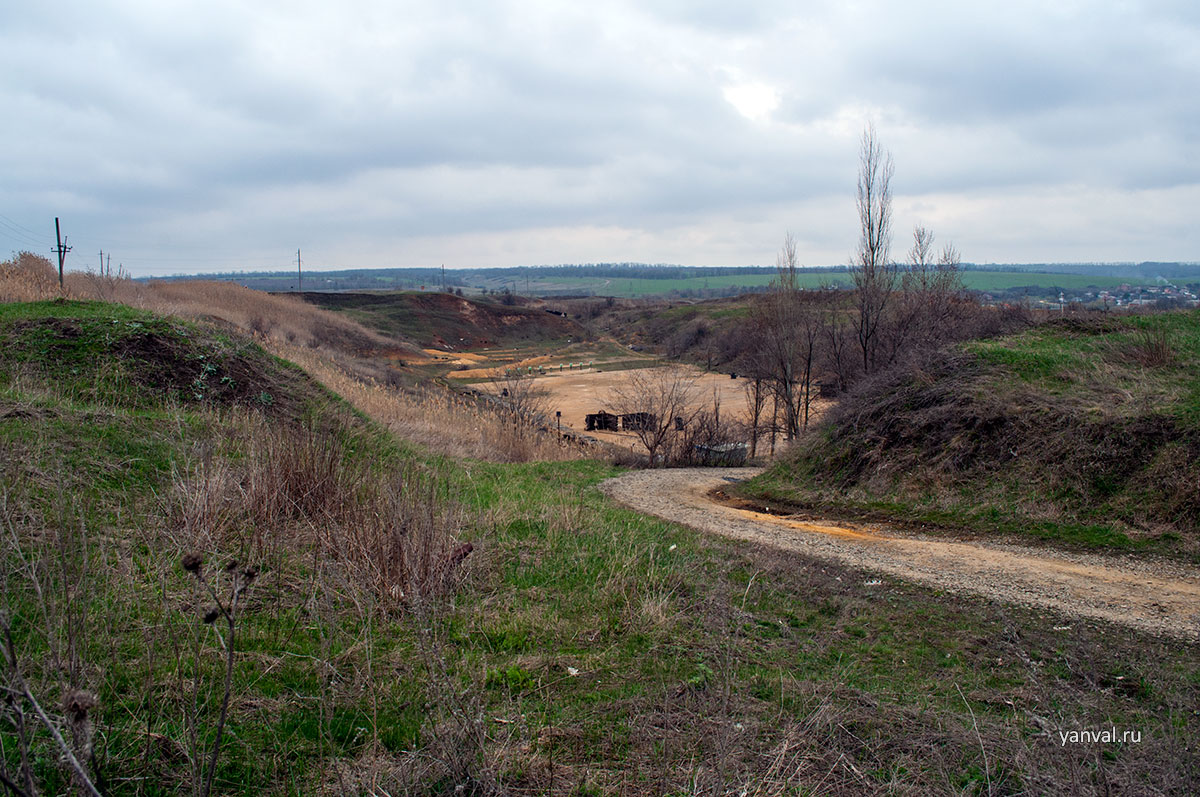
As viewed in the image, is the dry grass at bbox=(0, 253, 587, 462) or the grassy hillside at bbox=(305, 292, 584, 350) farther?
the grassy hillside at bbox=(305, 292, 584, 350)

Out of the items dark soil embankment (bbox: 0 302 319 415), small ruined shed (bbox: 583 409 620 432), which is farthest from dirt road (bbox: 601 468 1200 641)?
small ruined shed (bbox: 583 409 620 432)

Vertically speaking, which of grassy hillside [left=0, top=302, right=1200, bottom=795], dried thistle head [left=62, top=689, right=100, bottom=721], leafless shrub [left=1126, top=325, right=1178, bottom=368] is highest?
leafless shrub [left=1126, top=325, right=1178, bottom=368]

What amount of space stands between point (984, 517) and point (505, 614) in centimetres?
860

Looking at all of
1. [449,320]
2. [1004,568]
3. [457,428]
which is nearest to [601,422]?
[457,428]

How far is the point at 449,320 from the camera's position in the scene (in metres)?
87.0

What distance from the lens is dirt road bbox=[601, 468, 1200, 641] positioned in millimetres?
6848

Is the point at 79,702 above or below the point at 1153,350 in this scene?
below

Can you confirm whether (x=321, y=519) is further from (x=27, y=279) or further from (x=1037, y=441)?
(x=27, y=279)

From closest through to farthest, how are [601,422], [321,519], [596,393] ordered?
[321,519] < [601,422] < [596,393]

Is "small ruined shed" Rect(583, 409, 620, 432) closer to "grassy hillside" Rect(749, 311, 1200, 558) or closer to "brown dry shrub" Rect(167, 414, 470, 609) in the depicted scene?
"grassy hillside" Rect(749, 311, 1200, 558)

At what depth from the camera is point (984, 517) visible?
1080 cm

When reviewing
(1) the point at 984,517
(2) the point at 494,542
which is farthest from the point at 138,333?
(1) the point at 984,517

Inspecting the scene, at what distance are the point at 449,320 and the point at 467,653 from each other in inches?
3348

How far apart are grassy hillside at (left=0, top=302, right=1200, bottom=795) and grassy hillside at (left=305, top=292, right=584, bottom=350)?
234 ft
